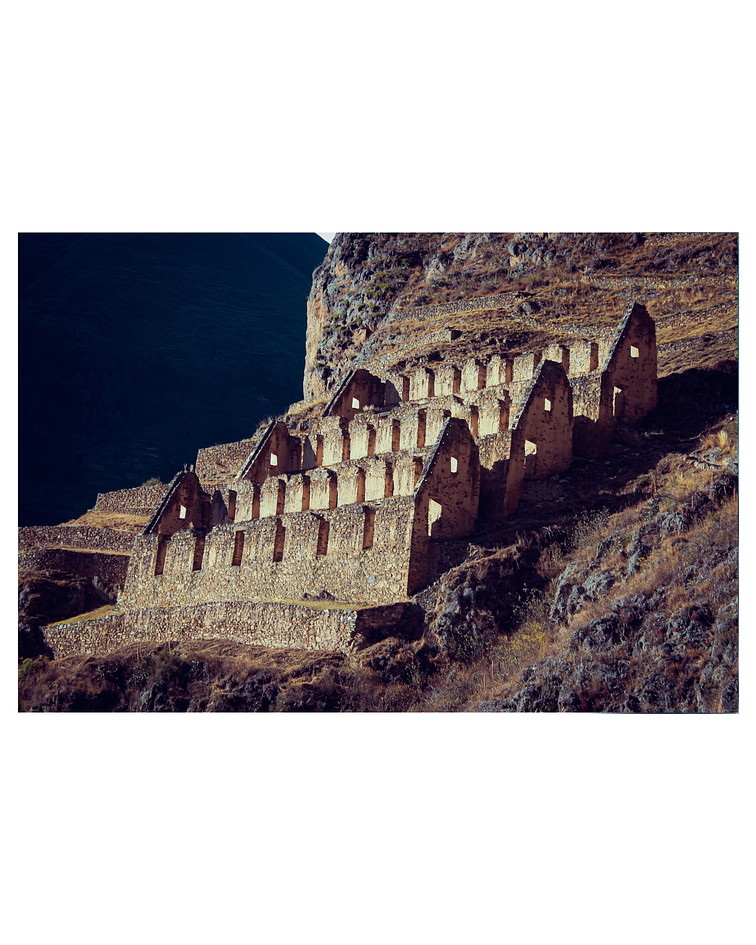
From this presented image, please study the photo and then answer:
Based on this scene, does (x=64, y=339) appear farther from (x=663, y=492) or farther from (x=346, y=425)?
(x=663, y=492)

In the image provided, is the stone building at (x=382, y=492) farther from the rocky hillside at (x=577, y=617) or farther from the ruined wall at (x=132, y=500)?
the ruined wall at (x=132, y=500)

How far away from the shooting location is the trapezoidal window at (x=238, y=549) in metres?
28.8

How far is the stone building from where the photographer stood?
81.0 ft

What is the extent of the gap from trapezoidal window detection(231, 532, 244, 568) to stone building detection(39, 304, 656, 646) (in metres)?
0.03

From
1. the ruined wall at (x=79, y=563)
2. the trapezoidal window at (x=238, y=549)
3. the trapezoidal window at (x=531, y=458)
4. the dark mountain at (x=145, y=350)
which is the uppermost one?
the dark mountain at (x=145, y=350)

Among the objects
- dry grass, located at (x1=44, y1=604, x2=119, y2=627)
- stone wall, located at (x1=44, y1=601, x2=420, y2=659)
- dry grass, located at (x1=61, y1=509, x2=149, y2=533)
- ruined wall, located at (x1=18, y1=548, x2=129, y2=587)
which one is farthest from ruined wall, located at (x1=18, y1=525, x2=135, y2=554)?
stone wall, located at (x1=44, y1=601, x2=420, y2=659)

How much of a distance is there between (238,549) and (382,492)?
14.0 feet

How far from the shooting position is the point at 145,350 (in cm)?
5397

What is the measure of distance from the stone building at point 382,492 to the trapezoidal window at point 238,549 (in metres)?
0.03

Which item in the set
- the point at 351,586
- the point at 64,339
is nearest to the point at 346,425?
the point at 64,339

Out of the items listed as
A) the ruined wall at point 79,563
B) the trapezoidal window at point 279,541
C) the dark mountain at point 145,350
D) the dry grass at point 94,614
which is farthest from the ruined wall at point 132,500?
the trapezoidal window at point 279,541

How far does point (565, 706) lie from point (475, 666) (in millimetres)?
3390

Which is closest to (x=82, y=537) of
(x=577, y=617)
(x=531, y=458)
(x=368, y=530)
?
(x=368, y=530)

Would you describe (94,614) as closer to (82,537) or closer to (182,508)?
(182,508)
